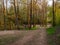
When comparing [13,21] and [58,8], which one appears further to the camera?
[13,21]

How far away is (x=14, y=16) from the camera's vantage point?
35562mm

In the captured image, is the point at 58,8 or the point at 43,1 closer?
the point at 58,8

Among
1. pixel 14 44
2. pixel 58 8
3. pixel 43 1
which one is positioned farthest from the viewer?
pixel 43 1

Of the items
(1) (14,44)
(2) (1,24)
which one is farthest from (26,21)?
(1) (14,44)

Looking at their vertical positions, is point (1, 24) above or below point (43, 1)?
below

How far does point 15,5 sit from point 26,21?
23.2ft

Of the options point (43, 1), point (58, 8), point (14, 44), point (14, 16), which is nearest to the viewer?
point (14, 44)

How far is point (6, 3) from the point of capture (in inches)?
1363

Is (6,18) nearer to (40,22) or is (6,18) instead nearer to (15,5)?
(15,5)

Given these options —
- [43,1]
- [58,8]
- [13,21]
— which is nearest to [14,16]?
[13,21]

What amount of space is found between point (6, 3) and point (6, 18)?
3194mm

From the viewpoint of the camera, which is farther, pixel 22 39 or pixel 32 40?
pixel 22 39

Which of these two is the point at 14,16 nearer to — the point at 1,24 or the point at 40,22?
the point at 1,24

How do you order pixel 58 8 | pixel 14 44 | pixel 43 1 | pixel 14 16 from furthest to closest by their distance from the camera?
pixel 43 1, pixel 14 16, pixel 58 8, pixel 14 44
